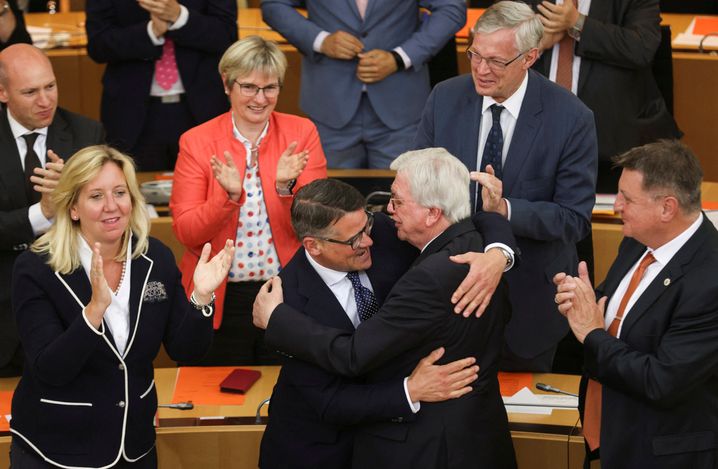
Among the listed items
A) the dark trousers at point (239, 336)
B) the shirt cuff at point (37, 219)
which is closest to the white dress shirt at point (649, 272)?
the dark trousers at point (239, 336)

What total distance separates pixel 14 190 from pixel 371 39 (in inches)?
67.2

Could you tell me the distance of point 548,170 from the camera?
3629 mm

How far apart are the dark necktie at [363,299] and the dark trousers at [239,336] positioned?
0.70 meters

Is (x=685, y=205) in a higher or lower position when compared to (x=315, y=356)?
higher

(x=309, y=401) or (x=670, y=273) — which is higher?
(x=670, y=273)

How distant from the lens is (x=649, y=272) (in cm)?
304

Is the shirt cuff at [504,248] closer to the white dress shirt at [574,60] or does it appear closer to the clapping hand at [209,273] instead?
the clapping hand at [209,273]

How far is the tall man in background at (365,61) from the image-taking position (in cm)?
469

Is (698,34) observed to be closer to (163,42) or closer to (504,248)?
(163,42)

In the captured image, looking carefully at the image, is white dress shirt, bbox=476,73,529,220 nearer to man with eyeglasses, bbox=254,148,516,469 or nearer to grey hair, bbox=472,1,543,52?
grey hair, bbox=472,1,543,52

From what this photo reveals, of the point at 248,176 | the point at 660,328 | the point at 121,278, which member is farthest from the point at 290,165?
the point at 660,328

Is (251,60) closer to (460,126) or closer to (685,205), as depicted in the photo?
(460,126)

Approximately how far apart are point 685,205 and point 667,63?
2.21 meters

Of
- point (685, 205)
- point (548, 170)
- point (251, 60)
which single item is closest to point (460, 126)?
point (548, 170)
